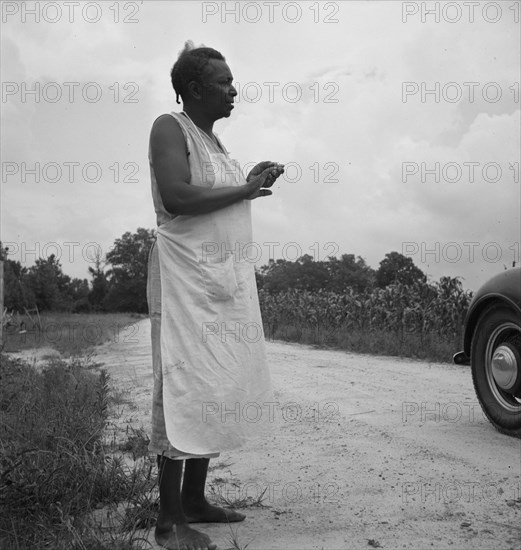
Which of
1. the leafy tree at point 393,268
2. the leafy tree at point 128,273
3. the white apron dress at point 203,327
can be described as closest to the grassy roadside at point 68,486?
the white apron dress at point 203,327

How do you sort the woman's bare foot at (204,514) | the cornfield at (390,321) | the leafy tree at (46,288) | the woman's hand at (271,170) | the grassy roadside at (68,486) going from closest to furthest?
1. the grassy roadside at (68,486)
2. the woman's hand at (271,170)
3. the woman's bare foot at (204,514)
4. the cornfield at (390,321)
5. the leafy tree at (46,288)

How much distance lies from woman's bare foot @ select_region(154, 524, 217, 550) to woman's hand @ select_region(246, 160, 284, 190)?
1.40 m

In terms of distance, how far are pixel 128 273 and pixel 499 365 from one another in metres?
97.0

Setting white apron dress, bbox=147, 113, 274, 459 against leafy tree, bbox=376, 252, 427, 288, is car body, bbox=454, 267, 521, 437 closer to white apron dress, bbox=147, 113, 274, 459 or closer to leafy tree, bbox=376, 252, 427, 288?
white apron dress, bbox=147, 113, 274, 459

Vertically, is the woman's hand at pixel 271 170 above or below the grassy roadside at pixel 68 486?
above

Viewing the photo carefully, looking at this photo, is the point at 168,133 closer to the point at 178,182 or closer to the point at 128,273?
the point at 178,182

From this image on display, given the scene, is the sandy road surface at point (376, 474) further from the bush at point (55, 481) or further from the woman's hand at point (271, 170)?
the woman's hand at point (271, 170)

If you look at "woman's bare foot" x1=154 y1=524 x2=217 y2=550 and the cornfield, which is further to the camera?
the cornfield

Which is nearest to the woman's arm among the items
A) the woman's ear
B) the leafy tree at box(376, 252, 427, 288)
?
the woman's ear

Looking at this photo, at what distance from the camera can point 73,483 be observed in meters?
2.96

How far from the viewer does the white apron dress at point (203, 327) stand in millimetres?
2543

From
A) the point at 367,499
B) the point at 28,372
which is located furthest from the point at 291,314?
the point at 367,499

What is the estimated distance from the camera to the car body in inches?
174

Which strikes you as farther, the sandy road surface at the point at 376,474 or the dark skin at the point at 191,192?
the sandy road surface at the point at 376,474
